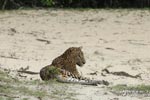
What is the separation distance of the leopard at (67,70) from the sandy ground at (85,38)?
829mm

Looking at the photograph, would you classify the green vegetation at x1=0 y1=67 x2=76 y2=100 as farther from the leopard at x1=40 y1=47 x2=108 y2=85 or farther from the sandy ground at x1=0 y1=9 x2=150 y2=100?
the sandy ground at x1=0 y1=9 x2=150 y2=100

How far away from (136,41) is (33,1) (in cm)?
653

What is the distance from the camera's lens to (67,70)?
9.45 meters

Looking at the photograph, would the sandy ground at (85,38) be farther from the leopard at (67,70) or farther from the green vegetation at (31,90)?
the green vegetation at (31,90)

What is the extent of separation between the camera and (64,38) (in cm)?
1447

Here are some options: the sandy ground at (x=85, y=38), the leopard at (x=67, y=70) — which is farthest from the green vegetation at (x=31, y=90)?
the sandy ground at (x=85, y=38)

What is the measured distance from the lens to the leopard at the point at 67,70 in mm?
9094

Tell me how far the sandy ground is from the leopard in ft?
2.72

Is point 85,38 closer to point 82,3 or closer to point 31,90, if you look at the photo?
point 82,3

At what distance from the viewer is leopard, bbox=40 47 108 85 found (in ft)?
29.8

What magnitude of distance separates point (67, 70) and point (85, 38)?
17.0 feet

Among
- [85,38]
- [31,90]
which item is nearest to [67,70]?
[31,90]

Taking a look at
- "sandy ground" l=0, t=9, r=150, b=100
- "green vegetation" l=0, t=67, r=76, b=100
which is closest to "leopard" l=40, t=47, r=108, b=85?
"green vegetation" l=0, t=67, r=76, b=100

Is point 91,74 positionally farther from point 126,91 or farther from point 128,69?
point 126,91
